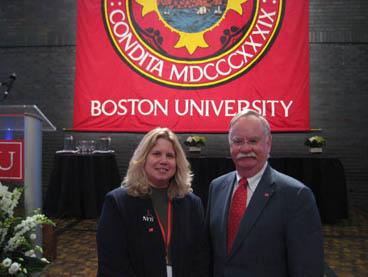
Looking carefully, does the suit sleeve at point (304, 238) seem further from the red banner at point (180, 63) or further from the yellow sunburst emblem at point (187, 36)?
the yellow sunburst emblem at point (187, 36)

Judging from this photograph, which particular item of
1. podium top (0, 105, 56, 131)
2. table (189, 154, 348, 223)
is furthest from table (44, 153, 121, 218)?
podium top (0, 105, 56, 131)

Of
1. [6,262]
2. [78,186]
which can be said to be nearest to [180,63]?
[78,186]

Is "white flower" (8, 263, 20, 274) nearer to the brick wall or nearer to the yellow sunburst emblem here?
the brick wall

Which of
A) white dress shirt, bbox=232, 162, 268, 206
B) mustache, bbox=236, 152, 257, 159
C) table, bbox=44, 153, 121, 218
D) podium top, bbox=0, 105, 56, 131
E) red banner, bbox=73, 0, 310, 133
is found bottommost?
table, bbox=44, 153, 121, 218

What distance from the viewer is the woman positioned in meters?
1.29

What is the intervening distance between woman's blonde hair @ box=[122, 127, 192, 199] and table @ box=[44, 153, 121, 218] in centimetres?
300

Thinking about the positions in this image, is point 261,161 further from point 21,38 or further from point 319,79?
point 21,38

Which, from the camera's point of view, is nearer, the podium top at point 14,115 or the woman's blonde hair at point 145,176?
the woman's blonde hair at point 145,176

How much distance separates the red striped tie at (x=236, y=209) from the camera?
3.93 ft

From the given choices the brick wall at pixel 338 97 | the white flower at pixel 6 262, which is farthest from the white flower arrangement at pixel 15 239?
the brick wall at pixel 338 97

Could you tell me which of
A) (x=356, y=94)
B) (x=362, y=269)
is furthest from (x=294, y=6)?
(x=362, y=269)

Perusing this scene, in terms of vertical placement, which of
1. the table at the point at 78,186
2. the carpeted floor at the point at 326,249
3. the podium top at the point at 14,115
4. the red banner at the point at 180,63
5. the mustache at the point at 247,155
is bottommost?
the carpeted floor at the point at 326,249

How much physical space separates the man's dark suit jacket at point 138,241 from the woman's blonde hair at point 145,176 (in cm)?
5

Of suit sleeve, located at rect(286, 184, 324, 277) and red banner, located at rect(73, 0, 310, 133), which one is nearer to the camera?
suit sleeve, located at rect(286, 184, 324, 277)
